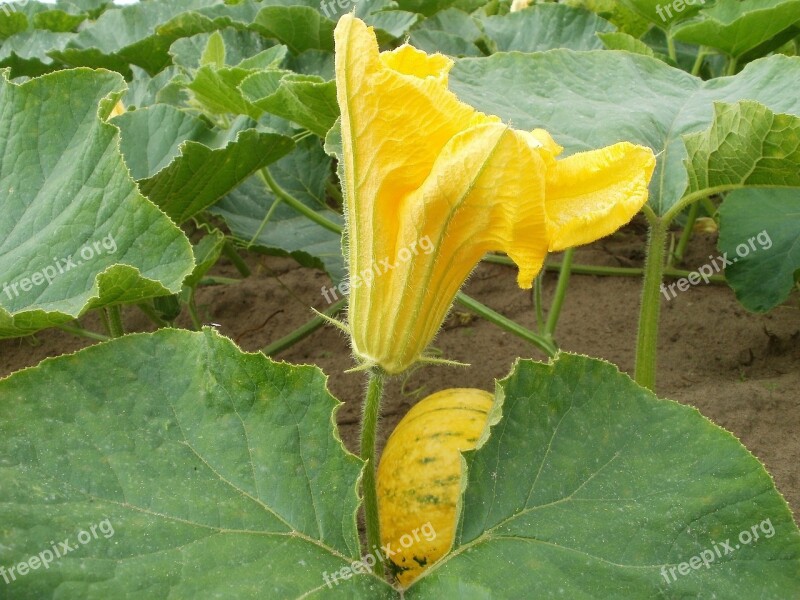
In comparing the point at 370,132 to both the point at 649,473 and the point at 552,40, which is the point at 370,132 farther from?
the point at 552,40

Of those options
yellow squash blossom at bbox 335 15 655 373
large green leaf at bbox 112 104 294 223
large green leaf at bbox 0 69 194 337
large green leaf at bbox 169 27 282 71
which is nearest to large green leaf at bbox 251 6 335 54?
large green leaf at bbox 169 27 282 71

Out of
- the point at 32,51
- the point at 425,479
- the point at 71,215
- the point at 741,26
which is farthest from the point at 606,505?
the point at 32,51

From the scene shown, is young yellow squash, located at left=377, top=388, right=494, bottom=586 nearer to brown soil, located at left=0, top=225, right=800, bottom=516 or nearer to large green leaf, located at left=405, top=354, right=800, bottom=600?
large green leaf, located at left=405, top=354, right=800, bottom=600

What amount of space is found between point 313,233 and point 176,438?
4.98 ft

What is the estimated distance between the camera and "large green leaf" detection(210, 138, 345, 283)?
2463mm

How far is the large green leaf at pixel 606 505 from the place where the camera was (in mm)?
1086

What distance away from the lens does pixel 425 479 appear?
5.12ft

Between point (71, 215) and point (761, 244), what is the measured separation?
5.90 feet

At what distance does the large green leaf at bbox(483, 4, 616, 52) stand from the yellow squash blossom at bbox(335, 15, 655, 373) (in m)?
1.93

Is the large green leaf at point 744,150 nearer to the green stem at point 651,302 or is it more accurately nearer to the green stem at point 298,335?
the green stem at point 651,302

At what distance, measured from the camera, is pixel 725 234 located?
2.36 m

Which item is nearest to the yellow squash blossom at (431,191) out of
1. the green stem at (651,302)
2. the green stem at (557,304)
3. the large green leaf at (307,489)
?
the large green leaf at (307,489)

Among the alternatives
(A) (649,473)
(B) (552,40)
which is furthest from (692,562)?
(B) (552,40)

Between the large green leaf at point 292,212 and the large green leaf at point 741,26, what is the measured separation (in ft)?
3.70
